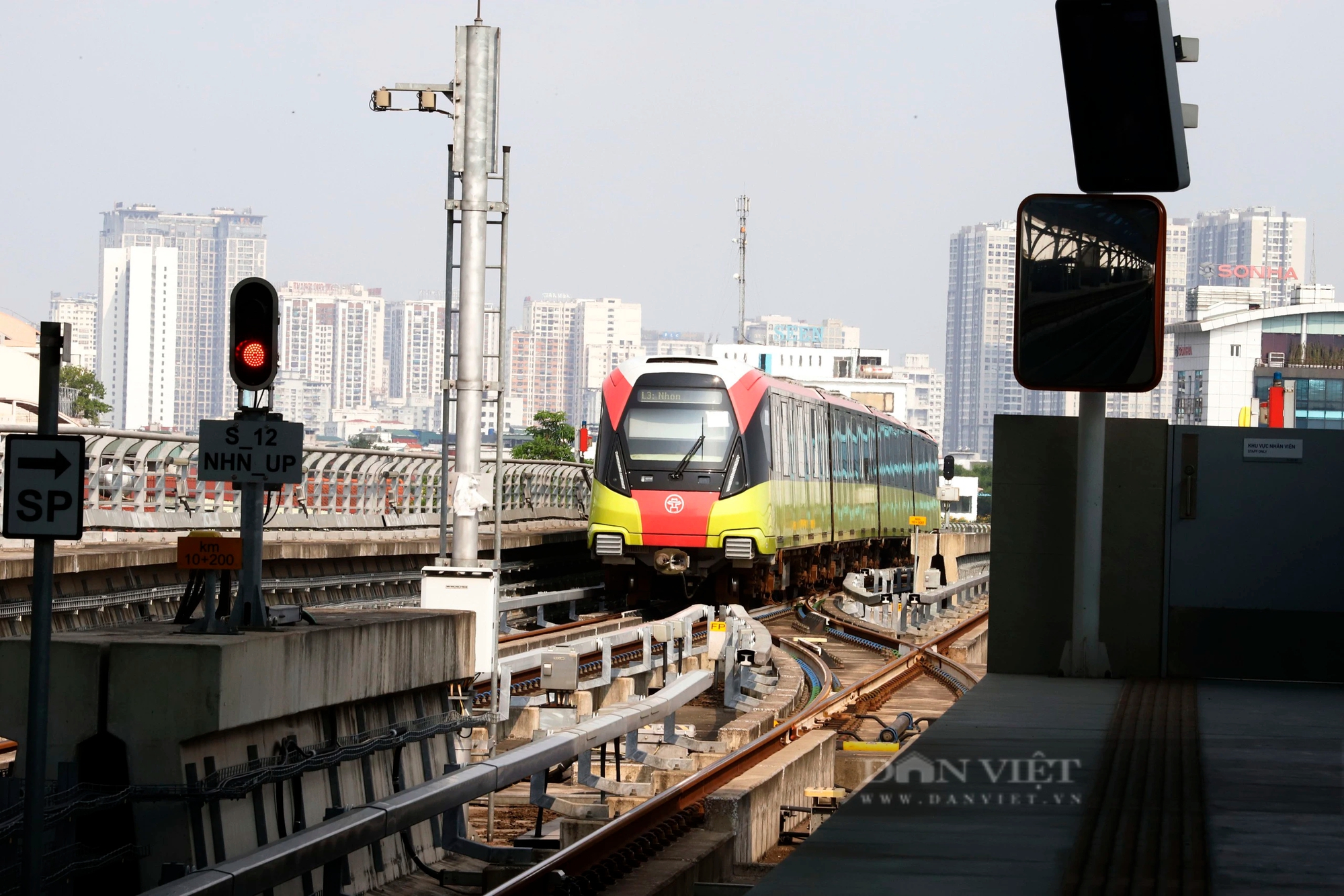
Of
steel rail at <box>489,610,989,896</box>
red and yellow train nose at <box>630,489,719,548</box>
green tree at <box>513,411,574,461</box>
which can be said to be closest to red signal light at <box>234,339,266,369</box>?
steel rail at <box>489,610,989,896</box>

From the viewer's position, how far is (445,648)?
1042 centimetres

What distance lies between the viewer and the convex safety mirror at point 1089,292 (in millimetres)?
9484

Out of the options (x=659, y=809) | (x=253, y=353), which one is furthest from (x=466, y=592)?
(x=253, y=353)

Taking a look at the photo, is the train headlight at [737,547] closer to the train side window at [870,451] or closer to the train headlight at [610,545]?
the train headlight at [610,545]

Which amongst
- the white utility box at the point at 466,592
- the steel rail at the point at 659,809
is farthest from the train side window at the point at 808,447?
the white utility box at the point at 466,592

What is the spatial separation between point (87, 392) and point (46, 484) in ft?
432

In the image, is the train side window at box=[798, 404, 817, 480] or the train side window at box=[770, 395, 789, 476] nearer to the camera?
the train side window at box=[770, 395, 789, 476]

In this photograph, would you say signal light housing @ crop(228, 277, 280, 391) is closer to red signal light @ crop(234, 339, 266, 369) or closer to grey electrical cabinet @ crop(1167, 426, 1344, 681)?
red signal light @ crop(234, 339, 266, 369)

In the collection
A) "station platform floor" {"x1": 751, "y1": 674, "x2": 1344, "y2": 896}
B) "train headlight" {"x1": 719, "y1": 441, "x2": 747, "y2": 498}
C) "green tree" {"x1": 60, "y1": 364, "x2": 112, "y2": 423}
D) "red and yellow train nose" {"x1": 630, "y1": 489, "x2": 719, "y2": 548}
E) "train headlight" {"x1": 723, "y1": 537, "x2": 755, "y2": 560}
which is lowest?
"station platform floor" {"x1": 751, "y1": 674, "x2": 1344, "y2": 896}

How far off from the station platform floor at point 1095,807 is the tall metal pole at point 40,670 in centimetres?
284

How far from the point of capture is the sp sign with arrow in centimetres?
686

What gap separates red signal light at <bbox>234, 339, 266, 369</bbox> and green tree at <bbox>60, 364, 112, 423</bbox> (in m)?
117

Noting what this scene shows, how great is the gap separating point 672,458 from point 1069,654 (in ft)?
45.4

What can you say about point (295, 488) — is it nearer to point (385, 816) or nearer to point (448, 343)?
point (448, 343)
